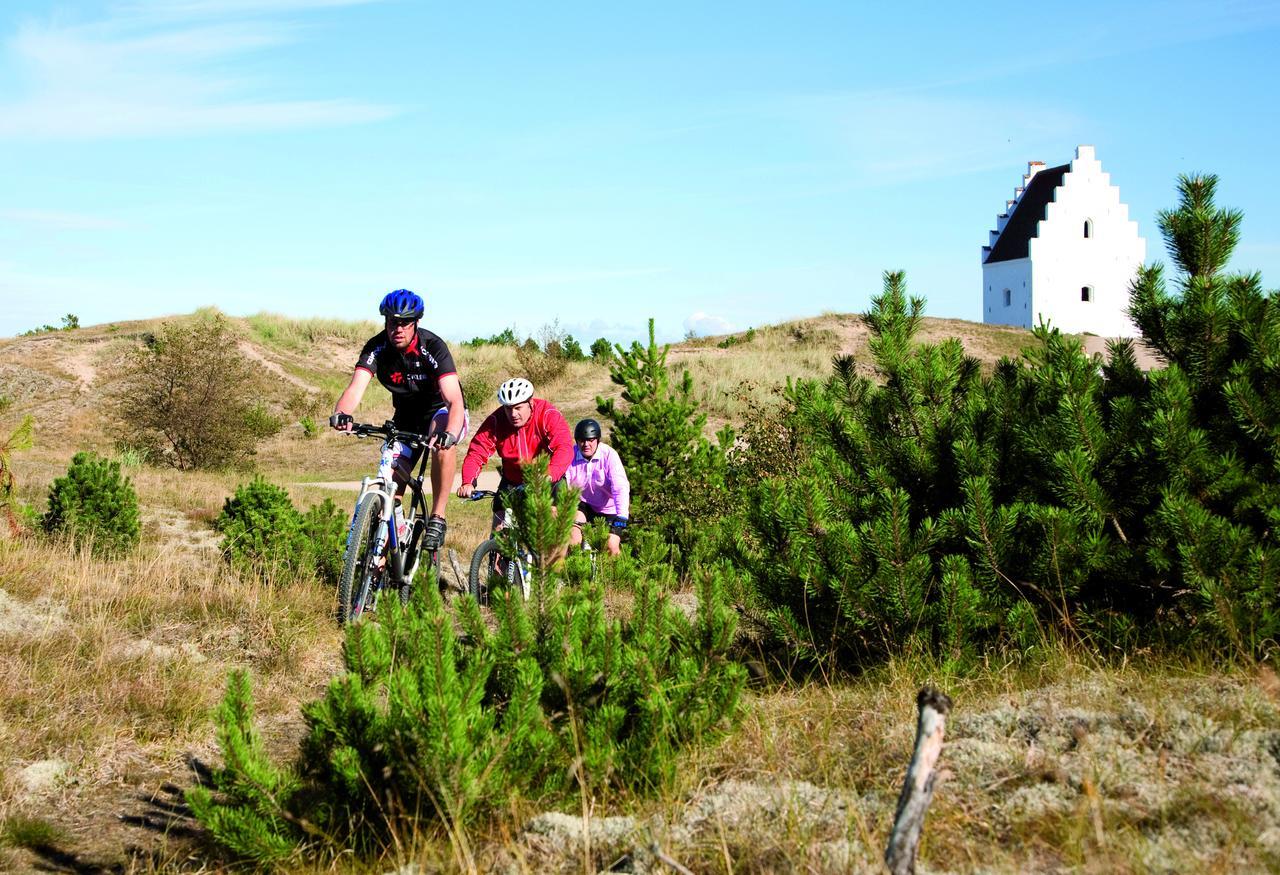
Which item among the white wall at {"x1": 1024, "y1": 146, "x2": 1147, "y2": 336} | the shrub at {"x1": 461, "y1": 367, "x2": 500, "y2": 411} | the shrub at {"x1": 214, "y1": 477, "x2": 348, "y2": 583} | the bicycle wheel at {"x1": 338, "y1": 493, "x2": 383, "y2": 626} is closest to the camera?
the bicycle wheel at {"x1": 338, "y1": 493, "x2": 383, "y2": 626}

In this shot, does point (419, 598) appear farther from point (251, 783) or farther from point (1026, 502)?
point (1026, 502)

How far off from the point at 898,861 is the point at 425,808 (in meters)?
1.60

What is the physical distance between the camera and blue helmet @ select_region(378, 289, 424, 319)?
693 centimetres

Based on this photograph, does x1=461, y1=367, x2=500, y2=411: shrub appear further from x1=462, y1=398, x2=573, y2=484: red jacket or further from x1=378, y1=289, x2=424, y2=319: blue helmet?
x1=378, y1=289, x2=424, y2=319: blue helmet

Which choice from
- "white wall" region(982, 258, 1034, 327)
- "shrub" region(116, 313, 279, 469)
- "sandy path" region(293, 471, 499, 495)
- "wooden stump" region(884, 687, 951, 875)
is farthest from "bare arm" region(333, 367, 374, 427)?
"white wall" region(982, 258, 1034, 327)

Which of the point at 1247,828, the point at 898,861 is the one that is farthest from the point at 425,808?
the point at 1247,828

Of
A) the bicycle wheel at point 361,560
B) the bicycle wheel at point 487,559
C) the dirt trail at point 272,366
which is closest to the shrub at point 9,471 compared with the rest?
the bicycle wheel at point 361,560

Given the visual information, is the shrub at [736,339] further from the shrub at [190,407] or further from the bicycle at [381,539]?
the bicycle at [381,539]

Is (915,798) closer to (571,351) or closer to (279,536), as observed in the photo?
(279,536)

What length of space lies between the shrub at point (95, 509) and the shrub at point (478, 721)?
21.4 feet

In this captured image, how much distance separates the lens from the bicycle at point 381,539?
264 inches

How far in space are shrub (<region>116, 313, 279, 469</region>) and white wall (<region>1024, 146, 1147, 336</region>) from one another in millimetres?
35884

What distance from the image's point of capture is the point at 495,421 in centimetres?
765


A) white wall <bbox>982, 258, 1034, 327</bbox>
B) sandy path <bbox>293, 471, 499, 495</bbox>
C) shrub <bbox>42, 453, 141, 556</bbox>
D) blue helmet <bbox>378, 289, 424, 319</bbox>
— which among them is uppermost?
white wall <bbox>982, 258, 1034, 327</bbox>
